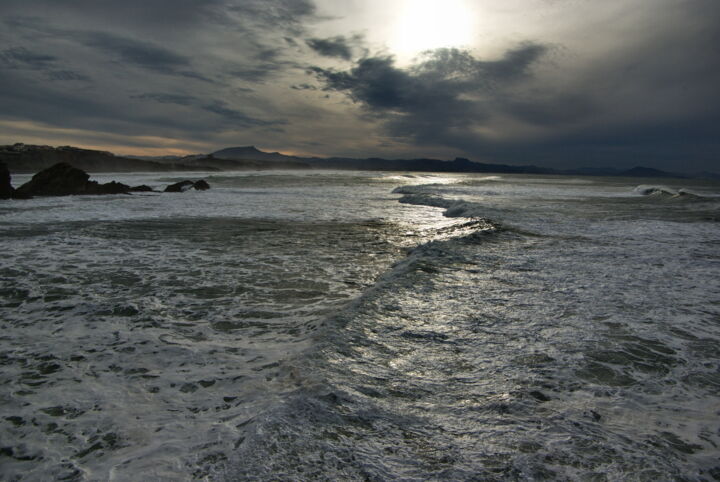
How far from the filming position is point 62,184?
2217 centimetres

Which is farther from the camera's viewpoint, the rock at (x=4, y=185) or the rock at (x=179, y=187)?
the rock at (x=179, y=187)

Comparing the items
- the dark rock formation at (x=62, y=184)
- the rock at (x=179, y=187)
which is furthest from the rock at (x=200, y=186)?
the dark rock formation at (x=62, y=184)

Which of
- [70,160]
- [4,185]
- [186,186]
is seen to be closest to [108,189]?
[4,185]

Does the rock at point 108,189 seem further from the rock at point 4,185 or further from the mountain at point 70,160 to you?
the mountain at point 70,160

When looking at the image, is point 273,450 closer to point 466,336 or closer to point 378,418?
point 378,418

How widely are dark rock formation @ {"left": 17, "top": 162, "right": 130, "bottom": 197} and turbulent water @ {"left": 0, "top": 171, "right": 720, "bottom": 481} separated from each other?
17931 mm

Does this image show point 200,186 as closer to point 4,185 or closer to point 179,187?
point 179,187

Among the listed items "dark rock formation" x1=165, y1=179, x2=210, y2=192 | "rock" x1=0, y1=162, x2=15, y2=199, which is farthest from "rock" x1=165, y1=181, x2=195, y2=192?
"rock" x1=0, y1=162, x2=15, y2=199

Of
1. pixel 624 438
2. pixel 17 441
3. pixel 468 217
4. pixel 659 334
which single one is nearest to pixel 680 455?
pixel 624 438

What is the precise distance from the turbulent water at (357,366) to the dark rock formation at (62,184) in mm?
17931

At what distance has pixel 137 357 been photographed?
359 cm

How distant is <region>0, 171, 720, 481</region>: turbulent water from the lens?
232cm

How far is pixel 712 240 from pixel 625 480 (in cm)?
1086

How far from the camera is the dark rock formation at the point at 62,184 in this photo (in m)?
21.6
